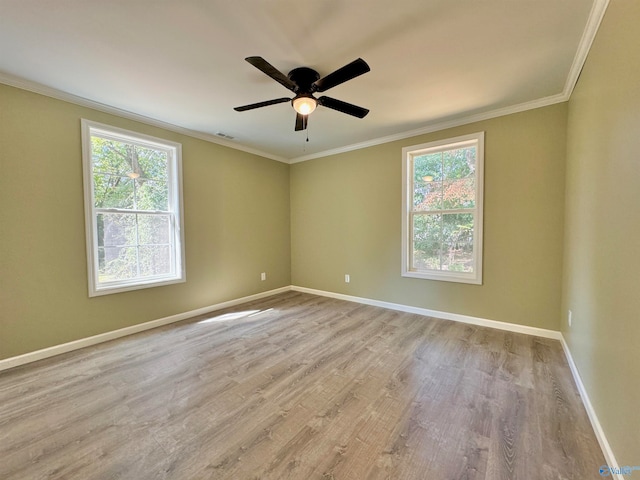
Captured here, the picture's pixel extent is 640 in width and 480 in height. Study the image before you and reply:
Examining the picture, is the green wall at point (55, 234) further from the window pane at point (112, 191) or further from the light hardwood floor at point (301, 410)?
the light hardwood floor at point (301, 410)

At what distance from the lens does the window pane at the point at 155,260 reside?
10.8 ft

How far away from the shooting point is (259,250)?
4.59 metres

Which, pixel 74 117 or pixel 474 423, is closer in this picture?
pixel 474 423

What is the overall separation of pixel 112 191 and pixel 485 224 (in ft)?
14.4

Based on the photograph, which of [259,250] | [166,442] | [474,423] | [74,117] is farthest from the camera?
[259,250]

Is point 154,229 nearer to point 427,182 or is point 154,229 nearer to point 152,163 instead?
point 152,163

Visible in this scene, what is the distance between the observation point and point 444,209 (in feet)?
11.5

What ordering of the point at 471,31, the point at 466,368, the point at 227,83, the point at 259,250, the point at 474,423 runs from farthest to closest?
the point at 259,250, the point at 227,83, the point at 466,368, the point at 471,31, the point at 474,423

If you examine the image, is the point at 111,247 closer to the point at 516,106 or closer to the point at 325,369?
the point at 325,369

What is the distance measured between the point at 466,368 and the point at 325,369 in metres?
1.22

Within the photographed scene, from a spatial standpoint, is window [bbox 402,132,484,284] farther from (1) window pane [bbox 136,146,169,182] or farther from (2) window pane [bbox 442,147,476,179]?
(1) window pane [bbox 136,146,169,182]

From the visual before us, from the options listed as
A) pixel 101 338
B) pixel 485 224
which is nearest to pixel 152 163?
pixel 101 338

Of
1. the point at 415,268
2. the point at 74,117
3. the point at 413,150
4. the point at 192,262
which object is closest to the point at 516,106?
the point at 413,150

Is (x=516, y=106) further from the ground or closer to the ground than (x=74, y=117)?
further from the ground
